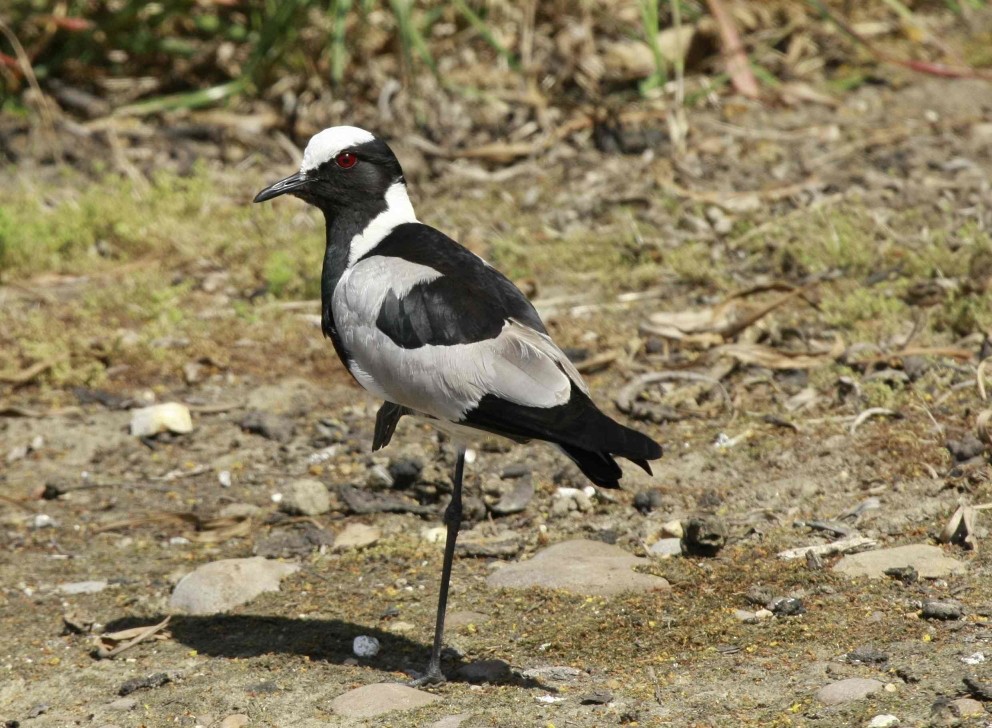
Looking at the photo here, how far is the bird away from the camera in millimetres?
3973

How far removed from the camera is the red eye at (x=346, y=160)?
15.8ft

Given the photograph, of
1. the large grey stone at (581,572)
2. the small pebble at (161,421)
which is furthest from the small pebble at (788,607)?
the small pebble at (161,421)

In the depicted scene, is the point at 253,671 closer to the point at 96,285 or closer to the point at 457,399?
the point at 457,399

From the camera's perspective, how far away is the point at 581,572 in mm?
4508

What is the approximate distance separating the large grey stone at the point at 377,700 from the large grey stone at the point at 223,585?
2.81 ft

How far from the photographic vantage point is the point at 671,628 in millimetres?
4117

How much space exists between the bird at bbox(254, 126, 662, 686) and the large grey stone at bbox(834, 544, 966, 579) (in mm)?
843

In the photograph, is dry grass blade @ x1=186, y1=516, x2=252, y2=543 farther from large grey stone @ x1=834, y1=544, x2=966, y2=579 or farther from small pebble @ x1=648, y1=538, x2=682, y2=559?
large grey stone @ x1=834, y1=544, x2=966, y2=579

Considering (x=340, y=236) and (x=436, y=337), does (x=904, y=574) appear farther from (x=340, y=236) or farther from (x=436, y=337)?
(x=340, y=236)

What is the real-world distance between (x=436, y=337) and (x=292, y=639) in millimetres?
1058

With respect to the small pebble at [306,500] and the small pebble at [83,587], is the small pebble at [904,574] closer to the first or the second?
the small pebble at [306,500]

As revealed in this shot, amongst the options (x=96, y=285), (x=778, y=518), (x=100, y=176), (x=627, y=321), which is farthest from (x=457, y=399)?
(x=100, y=176)

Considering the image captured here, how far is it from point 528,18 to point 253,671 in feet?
18.7

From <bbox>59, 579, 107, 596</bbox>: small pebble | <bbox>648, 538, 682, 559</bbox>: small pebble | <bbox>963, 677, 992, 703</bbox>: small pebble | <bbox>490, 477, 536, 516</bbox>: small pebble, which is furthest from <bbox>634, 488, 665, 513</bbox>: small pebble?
<bbox>59, 579, 107, 596</bbox>: small pebble
